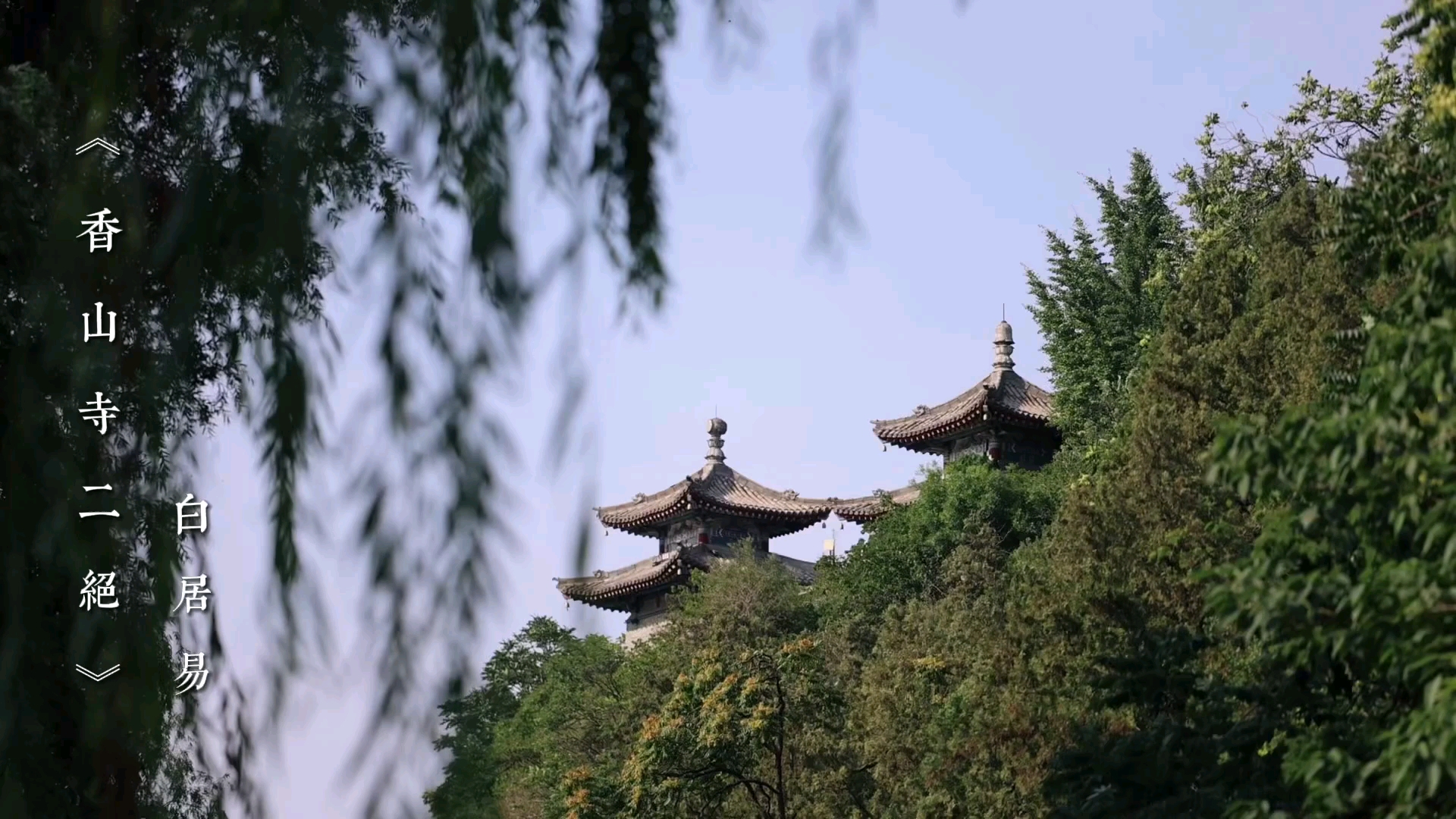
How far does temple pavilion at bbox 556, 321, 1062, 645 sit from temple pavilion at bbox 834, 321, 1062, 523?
0.04 feet

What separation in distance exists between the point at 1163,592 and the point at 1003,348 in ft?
42.3

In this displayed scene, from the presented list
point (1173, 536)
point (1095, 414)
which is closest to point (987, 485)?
point (1095, 414)

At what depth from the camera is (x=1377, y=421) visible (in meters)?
2.85

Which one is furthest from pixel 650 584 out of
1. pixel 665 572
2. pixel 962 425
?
pixel 962 425

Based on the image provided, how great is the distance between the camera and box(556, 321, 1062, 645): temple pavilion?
65.9ft

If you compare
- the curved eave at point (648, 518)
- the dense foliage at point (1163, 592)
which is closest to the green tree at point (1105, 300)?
the dense foliage at point (1163, 592)

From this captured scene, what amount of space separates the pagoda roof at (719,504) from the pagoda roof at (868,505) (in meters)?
0.57

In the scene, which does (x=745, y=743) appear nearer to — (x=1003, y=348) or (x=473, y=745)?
(x=473, y=745)

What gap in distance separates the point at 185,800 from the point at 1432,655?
192cm

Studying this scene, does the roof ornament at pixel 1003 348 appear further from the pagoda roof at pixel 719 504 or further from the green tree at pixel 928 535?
the green tree at pixel 928 535

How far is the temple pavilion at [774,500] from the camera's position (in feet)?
65.9

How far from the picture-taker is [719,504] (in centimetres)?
2222

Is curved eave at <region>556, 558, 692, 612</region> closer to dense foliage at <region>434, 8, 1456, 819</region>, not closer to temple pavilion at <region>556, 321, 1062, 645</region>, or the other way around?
temple pavilion at <region>556, 321, 1062, 645</region>

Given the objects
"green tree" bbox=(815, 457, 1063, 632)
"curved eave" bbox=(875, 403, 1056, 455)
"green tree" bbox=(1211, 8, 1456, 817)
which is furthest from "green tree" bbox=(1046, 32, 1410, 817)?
"curved eave" bbox=(875, 403, 1056, 455)
